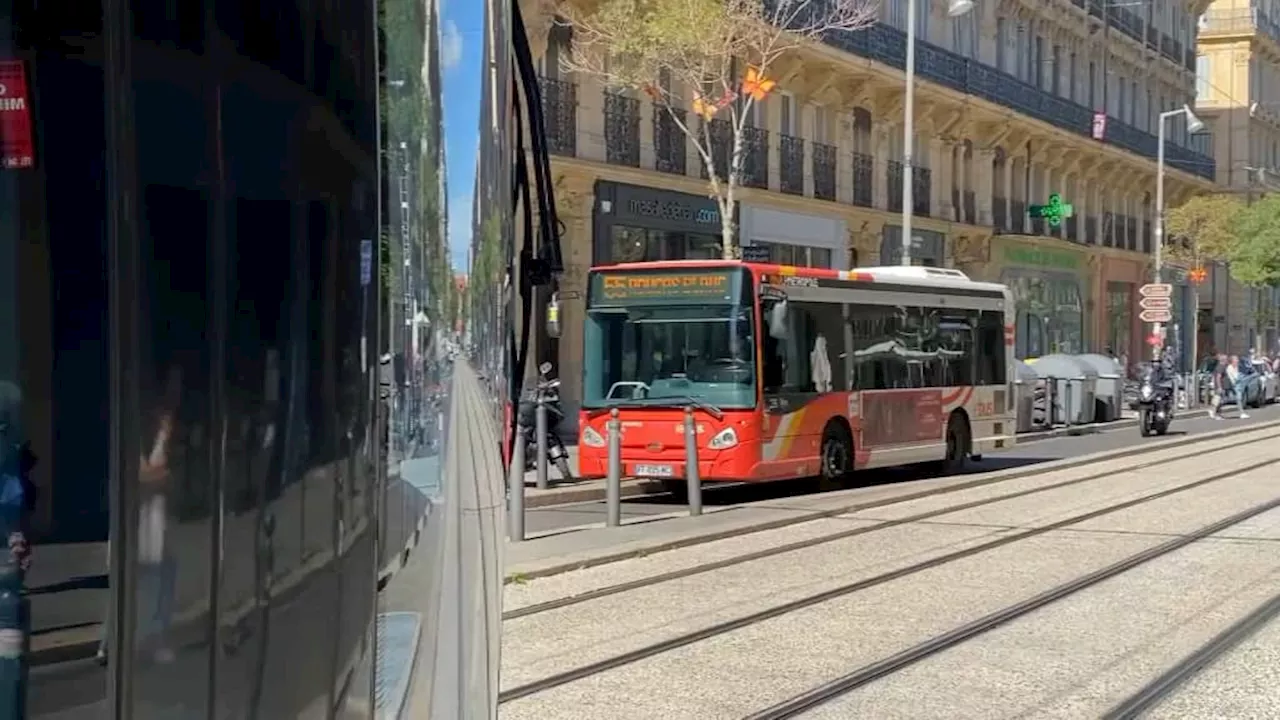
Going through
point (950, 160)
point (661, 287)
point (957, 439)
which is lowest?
point (957, 439)

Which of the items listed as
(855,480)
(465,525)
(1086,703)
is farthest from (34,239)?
(855,480)

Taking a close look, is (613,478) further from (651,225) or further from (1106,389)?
A: (1106,389)

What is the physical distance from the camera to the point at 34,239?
1044 mm

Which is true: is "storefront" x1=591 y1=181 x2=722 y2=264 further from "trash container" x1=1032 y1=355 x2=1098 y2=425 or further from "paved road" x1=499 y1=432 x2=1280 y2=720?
"paved road" x1=499 y1=432 x2=1280 y2=720

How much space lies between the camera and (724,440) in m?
16.2

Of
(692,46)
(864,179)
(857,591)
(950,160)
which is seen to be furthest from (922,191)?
(857,591)

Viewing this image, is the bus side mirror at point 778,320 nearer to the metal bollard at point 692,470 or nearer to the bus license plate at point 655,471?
the bus license plate at point 655,471

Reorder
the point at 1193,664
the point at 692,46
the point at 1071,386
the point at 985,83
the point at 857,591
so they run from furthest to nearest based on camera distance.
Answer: the point at 985,83
the point at 1071,386
the point at 692,46
the point at 857,591
the point at 1193,664

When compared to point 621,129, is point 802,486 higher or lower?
lower

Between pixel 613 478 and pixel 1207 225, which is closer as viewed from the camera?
pixel 613 478

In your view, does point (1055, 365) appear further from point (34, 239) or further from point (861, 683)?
point (34, 239)

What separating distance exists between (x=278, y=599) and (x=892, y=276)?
18.9 m

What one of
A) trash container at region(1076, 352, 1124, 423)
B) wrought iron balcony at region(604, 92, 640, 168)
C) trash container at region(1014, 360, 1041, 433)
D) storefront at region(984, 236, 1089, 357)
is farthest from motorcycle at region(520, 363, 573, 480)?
storefront at region(984, 236, 1089, 357)

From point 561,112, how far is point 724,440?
35.7 ft
